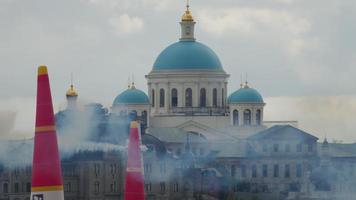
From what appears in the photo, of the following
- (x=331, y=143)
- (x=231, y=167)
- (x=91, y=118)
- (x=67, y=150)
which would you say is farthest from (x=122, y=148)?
(x=331, y=143)

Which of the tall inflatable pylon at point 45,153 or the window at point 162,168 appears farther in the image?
the window at point 162,168

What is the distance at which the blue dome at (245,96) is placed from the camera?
13925 cm

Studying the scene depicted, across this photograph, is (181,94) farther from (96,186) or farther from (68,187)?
(68,187)

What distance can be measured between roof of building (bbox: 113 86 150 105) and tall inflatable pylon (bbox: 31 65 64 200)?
11082 centimetres

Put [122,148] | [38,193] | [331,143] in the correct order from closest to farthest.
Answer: [38,193]
[122,148]
[331,143]

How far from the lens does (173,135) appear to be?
13838 cm

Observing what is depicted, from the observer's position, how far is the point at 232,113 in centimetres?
14050

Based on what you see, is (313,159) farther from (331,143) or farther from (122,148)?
(122,148)

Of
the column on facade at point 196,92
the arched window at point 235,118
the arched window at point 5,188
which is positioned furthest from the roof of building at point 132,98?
the arched window at point 5,188

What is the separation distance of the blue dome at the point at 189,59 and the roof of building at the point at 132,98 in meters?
3.71

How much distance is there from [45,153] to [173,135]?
111 metres

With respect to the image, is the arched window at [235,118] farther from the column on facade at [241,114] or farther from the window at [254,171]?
the window at [254,171]

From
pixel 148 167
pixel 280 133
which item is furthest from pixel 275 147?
pixel 148 167

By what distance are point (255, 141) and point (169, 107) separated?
987 centimetres
